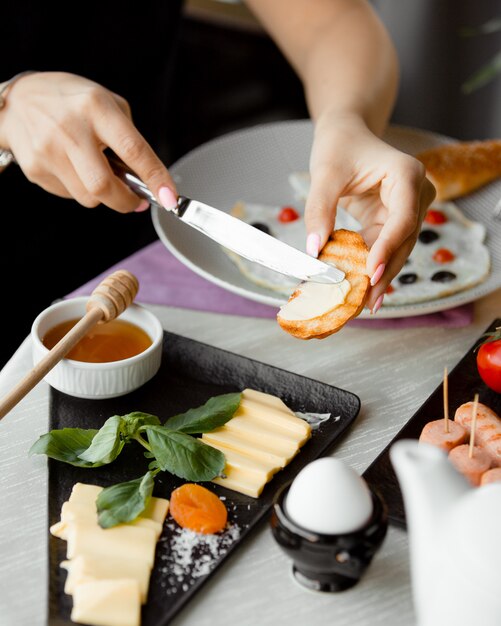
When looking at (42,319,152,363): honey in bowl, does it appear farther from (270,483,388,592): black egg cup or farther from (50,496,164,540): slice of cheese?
(270,483,388,592): black egg cup

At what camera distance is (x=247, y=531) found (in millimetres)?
1142

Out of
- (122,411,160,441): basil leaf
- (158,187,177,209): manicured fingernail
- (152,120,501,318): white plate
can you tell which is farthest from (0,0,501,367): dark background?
(122,411,160,441): basil leaf

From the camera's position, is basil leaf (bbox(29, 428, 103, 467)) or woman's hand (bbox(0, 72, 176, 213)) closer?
basil leaf (bbox(29, 428, 103, 467))

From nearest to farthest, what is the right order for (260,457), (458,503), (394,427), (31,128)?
(458,503), (260,457), (394,427), (31,128)

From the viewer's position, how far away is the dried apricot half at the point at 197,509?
1141 mm

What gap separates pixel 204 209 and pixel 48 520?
0.60m

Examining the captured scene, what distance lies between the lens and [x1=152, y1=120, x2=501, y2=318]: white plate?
6.08ft

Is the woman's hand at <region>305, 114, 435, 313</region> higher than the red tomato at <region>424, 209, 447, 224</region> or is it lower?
higher

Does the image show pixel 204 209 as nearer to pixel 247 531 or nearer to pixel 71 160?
pixel 71 160

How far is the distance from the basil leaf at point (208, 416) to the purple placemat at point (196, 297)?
0.42 m

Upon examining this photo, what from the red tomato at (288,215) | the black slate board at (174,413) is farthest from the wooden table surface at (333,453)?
the red tomato at (288,215)

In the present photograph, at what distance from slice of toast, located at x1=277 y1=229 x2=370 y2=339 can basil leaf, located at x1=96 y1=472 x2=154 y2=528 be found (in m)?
0.37

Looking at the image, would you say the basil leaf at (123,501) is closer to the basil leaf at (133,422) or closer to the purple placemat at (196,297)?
the basil leaf at (133,422)

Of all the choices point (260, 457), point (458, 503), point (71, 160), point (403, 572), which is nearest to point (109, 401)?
point (260, 457)
